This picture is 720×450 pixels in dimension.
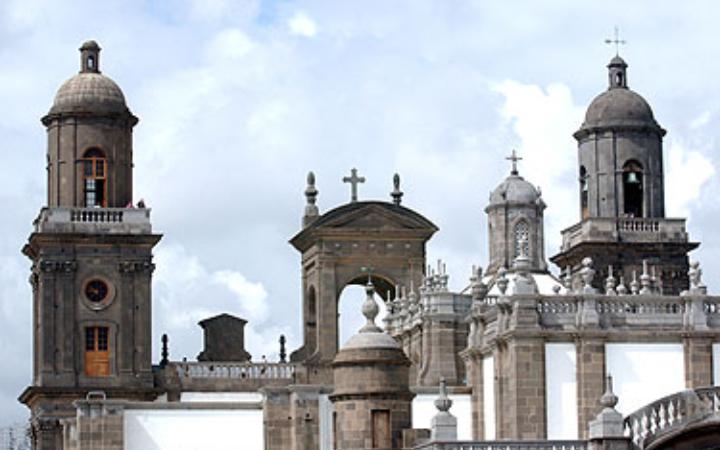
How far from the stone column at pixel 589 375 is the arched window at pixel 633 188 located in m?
20.9

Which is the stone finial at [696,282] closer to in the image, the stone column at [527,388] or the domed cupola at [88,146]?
the stone column at [527,388]

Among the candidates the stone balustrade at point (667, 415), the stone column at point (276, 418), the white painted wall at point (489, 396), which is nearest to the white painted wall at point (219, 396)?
the stone column at point (276, 418)

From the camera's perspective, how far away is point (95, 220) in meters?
112

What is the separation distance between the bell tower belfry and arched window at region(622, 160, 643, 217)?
894cm

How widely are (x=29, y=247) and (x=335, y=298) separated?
42.7ft

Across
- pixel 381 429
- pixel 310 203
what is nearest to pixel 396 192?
pixel 310 203

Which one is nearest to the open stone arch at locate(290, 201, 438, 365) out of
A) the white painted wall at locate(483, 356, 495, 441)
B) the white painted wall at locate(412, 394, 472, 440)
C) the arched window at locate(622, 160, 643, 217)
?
the arched window at locate(622, 160, 643, 217)

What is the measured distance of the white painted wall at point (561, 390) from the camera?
9244 cm

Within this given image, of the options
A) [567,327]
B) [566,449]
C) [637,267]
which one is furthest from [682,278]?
[566,449]

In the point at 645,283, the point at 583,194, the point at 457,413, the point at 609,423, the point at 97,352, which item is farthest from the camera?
the point at 583,194

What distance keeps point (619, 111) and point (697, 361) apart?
21.7 metres

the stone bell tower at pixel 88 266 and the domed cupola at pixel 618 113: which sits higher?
the domed cupola at pixel 618 113

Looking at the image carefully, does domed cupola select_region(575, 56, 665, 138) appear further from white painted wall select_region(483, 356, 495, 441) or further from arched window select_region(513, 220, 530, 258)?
white painted wall select_region(483, 356, 495, 441)

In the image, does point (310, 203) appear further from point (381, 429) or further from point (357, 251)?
point (381, 429)
